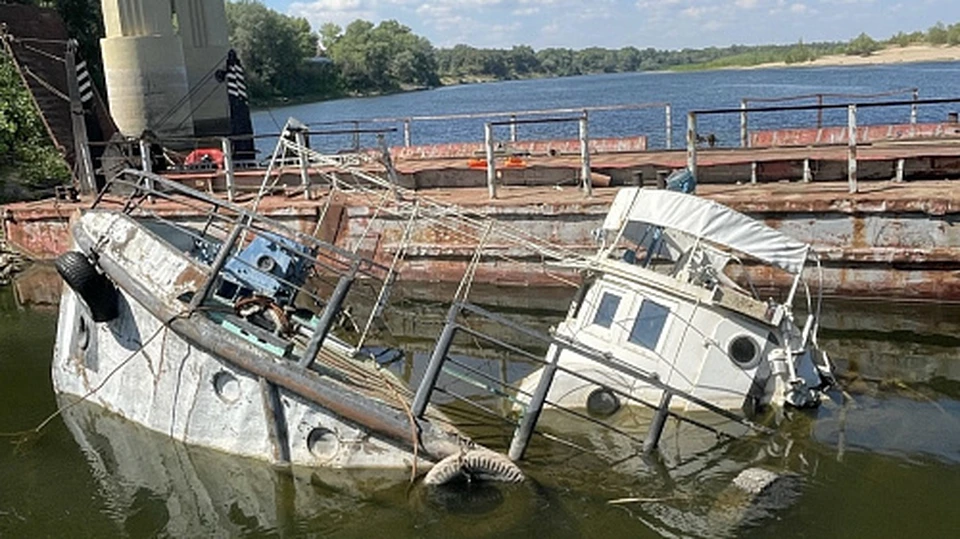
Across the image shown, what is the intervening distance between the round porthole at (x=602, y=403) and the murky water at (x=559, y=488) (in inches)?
11.6

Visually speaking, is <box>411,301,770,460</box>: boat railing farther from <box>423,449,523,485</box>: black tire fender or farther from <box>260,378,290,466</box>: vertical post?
<box>260,378,290,466</box>: vertical post

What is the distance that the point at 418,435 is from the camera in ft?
27.0

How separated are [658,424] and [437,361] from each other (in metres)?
2.29

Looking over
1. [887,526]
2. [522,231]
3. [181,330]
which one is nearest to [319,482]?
[181,330]

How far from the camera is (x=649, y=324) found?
30.6 feet

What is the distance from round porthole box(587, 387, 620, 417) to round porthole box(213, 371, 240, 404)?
Result: 3.69 m

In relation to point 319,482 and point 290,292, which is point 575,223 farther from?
point 319,482

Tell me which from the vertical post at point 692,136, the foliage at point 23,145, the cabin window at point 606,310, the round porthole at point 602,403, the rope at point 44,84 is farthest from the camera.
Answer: the foliage at point 23,145

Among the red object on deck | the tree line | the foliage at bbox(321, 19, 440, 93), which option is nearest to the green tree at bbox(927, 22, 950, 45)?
the tree line

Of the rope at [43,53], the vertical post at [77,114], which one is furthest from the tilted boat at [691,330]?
the rope at [43,53]

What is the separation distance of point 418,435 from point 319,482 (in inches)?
44.2

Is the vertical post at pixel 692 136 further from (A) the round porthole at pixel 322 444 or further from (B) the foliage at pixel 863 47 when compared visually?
(B) the foliage at pixel 863 47

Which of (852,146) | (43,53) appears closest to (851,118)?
(852,146)

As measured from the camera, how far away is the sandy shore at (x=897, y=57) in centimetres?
11556
